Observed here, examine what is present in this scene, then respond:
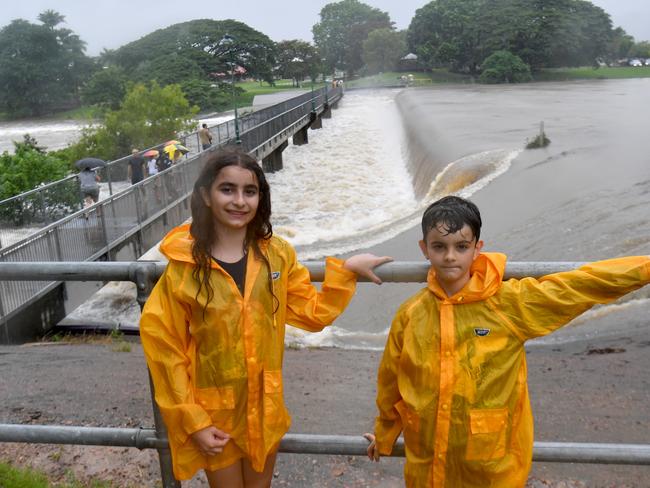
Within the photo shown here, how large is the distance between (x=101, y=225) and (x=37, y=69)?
71.4 metres

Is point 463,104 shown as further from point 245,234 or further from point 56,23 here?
point 56,23

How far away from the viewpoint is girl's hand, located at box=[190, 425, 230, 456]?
2.22 m

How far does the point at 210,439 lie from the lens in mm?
Answer: 2221

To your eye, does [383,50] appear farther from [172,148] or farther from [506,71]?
[172,148]

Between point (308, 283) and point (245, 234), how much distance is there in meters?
0.29

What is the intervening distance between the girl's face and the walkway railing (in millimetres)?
264

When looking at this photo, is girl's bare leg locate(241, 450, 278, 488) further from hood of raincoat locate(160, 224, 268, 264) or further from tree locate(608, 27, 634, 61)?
tree locate(608, 27, 634, 61)

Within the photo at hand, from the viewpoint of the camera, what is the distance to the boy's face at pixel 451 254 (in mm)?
2191

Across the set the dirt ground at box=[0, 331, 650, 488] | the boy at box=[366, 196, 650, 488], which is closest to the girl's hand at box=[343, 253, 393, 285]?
the boy at box=[366, 196, 650, 488]

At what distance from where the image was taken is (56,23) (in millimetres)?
82875

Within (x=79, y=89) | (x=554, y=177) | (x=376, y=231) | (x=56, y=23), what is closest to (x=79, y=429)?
(x=376, y=231)

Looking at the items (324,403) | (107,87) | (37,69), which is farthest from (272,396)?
(37,69)

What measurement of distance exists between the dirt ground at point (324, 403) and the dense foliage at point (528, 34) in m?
82.6

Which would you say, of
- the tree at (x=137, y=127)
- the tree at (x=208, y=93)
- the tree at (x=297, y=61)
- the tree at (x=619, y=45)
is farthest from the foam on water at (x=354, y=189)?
the tree at (x=619, y=45)
